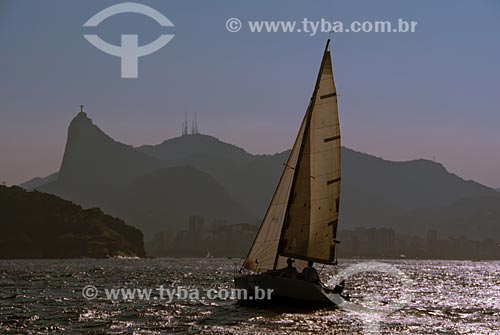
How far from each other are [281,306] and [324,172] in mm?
8698

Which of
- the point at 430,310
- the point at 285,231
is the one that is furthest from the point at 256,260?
the point at 430,310

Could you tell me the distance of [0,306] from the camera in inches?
2173

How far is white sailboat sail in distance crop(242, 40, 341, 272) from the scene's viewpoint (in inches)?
2100

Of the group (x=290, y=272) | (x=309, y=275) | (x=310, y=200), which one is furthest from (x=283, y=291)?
(x=310, y=200)

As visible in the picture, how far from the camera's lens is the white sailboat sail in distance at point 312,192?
53.3m

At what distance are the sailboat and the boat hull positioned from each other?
3.6 inches

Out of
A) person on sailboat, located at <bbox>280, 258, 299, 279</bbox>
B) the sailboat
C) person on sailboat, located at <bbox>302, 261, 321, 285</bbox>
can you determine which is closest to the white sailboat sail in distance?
the sailboat

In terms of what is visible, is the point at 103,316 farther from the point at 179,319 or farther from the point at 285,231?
the point at 285,231

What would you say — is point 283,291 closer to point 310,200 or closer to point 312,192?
point 310,200

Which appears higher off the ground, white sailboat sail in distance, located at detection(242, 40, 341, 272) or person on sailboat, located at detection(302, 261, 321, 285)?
white sailboat sail in distance, located at detection(242, 40, 341, 272)

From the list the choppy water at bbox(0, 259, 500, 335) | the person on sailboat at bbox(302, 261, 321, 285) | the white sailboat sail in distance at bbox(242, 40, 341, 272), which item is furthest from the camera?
the white sailboat sail in distance at bbox(242, 40, 341, 272)

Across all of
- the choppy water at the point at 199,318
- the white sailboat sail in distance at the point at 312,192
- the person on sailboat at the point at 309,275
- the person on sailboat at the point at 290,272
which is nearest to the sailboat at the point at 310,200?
the white sailboat sail in distance at the point at 312,192

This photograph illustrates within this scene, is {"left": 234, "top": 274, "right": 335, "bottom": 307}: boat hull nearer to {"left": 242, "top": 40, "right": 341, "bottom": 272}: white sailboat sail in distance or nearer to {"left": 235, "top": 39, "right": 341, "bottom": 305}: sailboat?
{"left": 235, "top": 39, "right": 341, "bottom": 305}: sailboat

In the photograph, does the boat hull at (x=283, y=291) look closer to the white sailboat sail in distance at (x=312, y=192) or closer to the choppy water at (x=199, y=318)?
the choppy water at (x=199, y=318)
